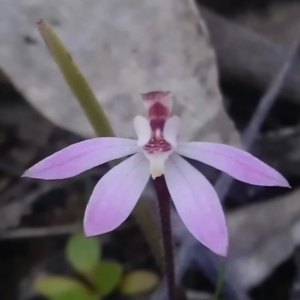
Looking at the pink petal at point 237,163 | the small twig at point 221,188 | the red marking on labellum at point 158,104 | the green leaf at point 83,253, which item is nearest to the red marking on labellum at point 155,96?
the red marking on labellum at point 158,104

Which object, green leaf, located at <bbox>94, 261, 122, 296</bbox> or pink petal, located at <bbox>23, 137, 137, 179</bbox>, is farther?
green leaf, located at <bbox>94, 261, 122, 296</bbox>

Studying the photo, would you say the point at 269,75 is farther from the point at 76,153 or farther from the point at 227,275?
the point at 76,153

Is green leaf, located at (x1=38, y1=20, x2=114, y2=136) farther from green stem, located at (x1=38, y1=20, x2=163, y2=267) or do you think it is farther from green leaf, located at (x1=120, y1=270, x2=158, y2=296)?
green leaf, located at (x1=120, y1=270, x2=158, y2=296)

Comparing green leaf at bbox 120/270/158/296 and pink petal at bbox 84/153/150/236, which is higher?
green leaf at bbox 120/270/158/296

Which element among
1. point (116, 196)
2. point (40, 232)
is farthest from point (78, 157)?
point (40, 232)

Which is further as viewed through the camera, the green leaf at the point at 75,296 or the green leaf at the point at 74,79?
the green leaf at the point at 75,296

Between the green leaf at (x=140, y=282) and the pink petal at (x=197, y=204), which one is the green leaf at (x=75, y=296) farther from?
the pink petal at (x=197, y=204)

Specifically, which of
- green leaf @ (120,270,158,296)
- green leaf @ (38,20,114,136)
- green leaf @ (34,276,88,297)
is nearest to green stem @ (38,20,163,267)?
green leaf @ (38,20,114,136)
